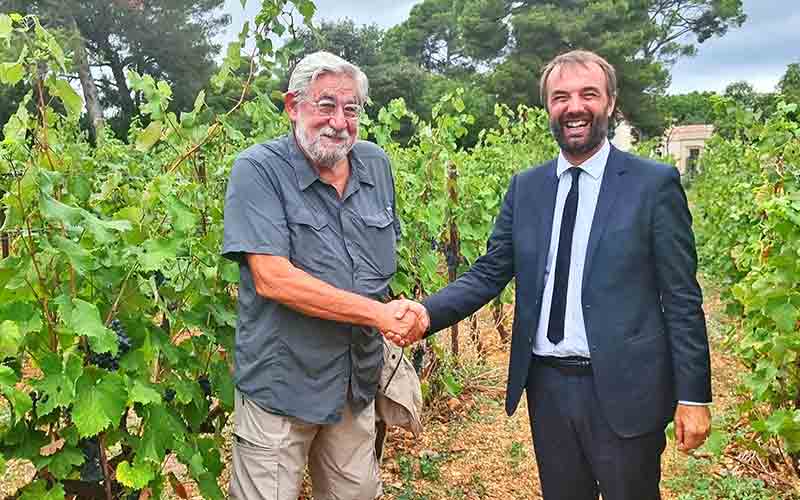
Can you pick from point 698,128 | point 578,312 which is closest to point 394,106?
point 578,312

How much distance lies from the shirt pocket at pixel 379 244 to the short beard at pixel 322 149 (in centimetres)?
19

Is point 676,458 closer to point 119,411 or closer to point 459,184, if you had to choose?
point 459,184

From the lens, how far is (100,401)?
1874 millimetres

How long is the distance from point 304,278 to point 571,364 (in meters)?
0.76

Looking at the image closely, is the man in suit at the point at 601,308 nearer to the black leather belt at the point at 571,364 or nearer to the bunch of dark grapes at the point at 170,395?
the black leather belt at the point at 571,364

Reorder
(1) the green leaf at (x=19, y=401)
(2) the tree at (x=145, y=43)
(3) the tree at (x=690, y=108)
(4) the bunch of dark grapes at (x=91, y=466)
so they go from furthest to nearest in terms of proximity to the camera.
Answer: (3) the tree at (x=690, y=108), (2) the tree at (x=145, y=43), (4) the bunch of dark grapes at (x=91, y=466), (1) the green leaf at (x=19, y=401)

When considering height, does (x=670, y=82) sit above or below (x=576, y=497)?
above

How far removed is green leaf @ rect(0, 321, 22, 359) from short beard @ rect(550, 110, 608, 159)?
4.68 ft

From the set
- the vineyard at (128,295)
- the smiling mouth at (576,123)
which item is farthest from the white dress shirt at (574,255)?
the vineyard at (128,295)

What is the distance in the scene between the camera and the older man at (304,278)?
7.02ft

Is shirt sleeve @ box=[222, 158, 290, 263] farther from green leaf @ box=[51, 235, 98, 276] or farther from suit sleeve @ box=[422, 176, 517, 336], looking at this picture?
suit sleeve @ box=[422, 176, 517, 336]

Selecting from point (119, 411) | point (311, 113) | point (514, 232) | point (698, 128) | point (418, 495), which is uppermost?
point (698, 128)

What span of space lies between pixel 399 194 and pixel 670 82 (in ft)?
124

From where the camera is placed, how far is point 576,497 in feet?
7.66
